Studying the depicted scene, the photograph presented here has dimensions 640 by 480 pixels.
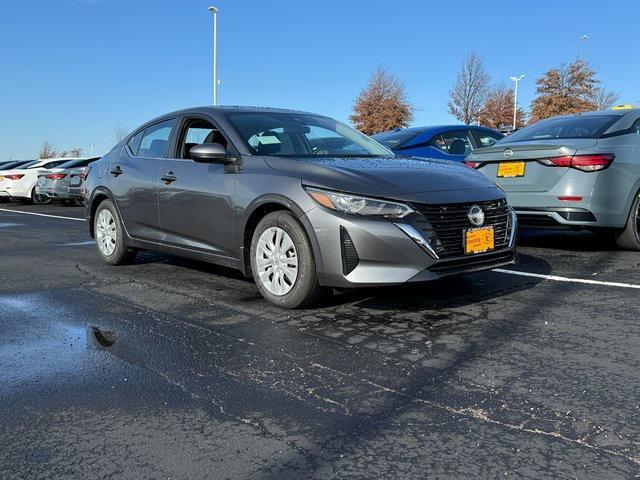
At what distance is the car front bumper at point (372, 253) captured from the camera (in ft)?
13.0

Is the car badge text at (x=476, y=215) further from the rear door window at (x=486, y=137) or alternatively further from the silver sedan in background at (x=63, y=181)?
the silver sedan in background at (x=63, y=181)

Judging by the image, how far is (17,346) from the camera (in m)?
3.68

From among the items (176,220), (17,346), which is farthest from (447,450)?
(176,220)

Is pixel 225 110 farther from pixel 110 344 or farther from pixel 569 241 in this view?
pixel 569 241

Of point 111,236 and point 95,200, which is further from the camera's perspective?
point 95,200

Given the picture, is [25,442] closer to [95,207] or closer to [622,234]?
[95,207]

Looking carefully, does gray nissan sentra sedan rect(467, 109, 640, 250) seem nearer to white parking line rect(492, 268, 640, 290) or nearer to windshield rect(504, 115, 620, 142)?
windshield rect(504, 115, 620, 142)

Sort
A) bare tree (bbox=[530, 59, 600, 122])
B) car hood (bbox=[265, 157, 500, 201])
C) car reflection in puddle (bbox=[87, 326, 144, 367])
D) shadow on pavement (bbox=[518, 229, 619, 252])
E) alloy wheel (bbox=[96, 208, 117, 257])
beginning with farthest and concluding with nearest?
bare tree (bbox=[530, 59, 600, 122]) < shadow on pavement (bbox=[518, 229, 619, 252]) < alloy wheel (bbox=[96, 208, 117, 257]) < car hood (bbox=[265, 157, 500, 201]) < car reflection in puddle (bbox=[87, 326, 144, 367])

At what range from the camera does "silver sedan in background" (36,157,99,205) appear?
17203 mm

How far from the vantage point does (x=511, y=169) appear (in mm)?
6637

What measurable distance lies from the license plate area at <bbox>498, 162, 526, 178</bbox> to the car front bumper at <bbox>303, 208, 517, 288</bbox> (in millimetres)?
2857

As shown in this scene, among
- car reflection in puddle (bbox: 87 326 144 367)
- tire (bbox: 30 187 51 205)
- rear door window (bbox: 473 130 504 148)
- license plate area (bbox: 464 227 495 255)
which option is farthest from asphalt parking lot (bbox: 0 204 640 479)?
tire (bbox: 30 187 51 205)

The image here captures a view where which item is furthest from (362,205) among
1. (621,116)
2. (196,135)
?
(621,116)

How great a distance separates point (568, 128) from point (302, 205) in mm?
3969
